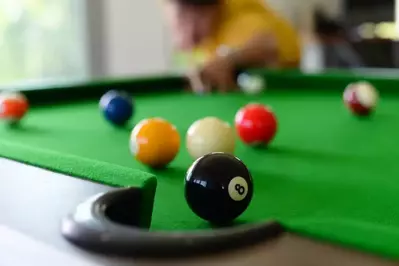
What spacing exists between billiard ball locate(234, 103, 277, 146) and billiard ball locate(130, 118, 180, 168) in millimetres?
242

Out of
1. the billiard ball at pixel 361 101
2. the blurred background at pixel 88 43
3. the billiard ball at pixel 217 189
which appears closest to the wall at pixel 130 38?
the blurred background at pixel 88 43

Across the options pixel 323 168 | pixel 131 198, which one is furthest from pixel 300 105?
pixel 131 198

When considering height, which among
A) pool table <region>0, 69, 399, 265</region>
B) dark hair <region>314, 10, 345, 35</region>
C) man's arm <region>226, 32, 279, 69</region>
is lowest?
pool table <region>0, 69, 399, 265</region>

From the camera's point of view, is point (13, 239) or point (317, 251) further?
point (13, 239)

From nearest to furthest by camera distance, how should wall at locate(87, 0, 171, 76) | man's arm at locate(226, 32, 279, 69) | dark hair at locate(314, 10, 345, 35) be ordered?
man's arm at locate(226, 32, 279, 69) < wall at locate(87, 0, 171, 76) < dark hair at locate(314, 10, 345, 35)

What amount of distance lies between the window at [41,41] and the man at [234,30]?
0.73 metres

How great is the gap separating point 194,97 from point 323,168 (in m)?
1.36

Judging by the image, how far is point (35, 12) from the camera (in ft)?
13.3

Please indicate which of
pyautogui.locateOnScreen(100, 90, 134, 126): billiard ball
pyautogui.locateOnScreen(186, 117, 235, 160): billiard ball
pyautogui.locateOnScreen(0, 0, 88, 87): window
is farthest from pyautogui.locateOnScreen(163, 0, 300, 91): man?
pyautogui.locateOnScreen(186, 117, 235, 160): billiard ball

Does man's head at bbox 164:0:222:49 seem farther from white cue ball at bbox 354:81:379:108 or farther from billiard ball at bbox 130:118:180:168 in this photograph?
billiard ball at bbox 130:118:180:168

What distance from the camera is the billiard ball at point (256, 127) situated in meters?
1.52

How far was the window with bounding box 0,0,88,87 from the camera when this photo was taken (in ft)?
13.0

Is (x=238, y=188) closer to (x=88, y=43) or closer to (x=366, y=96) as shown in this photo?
(x=366, y=96)

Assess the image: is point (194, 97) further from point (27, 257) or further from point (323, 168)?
point (27, 257)
